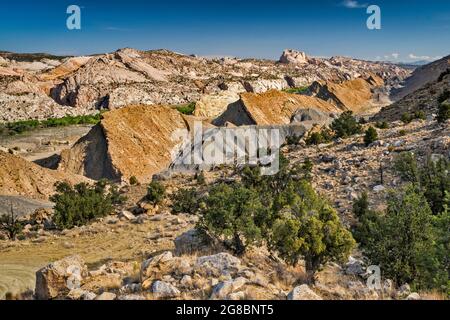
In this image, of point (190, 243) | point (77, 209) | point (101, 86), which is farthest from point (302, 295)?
point (101, 86)

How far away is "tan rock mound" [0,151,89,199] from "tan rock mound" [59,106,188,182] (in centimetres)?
564

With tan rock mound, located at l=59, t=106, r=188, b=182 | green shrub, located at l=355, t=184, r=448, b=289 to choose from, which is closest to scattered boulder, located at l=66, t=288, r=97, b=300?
green shrub, located at l=355, t=184, r=448, b=289

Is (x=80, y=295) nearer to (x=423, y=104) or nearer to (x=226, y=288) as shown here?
(x=226, y=288)

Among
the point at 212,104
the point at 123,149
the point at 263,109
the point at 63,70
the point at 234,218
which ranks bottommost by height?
the point at 234,218

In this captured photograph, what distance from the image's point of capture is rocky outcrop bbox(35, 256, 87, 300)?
8031 mm

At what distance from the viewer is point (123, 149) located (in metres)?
36.4

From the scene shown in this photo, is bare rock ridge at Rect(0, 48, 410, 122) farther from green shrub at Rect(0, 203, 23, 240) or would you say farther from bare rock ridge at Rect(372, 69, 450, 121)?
green shrub at Rect(0, 203, 23, 240)

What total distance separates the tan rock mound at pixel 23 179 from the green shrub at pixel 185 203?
11.3 metres

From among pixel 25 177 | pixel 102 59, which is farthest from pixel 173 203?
pixel 102 59

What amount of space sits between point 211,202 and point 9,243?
9097mm

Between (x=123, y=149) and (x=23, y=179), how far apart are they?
33.2ft

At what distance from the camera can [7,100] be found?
8706cm

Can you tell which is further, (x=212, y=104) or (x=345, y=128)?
(x=212, y=104)
